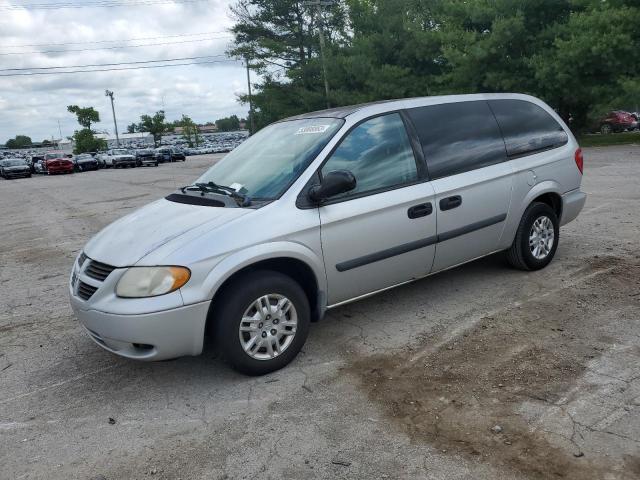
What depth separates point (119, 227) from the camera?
4.06 meters

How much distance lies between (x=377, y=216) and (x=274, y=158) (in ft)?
3.13

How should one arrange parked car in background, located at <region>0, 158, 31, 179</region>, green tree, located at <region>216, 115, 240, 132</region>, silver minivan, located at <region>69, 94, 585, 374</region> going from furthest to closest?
1. green tree, located at <region>216, 115, 240, 132</region>
2. parked car in background, located at <region>0, 158, 31, 179</region>
3. silver minivan, located at <region>69, 94, 585, 374</region>

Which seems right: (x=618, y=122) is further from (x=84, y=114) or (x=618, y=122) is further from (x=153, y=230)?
(x=84, y=114)

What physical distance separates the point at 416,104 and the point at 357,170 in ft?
3.21

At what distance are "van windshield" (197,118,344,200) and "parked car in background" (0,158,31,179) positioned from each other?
3720 centimetres

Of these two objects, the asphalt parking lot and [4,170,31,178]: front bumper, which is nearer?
the asphalt parking lot

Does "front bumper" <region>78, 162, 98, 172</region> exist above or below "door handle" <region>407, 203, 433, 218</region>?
above

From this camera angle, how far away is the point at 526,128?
17.1ft

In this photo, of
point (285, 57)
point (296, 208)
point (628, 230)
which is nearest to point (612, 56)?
point (628, 230)

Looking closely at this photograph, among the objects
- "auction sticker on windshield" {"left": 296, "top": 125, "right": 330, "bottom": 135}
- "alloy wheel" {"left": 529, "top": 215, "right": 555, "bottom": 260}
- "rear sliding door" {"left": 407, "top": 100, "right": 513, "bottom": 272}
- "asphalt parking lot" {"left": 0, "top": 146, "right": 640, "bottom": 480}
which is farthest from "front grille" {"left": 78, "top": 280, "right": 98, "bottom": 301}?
"alloy wheel" {"left": 529, "top": 215, "right": 555, "bottom": 260}

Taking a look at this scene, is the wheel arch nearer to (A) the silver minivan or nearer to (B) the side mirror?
(A) the silver minivan

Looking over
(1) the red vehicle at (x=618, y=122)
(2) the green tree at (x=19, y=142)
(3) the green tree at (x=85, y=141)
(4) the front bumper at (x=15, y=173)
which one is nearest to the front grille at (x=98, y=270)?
(1) the red vehicle at (x=618, y=122)

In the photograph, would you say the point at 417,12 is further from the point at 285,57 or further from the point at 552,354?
the point at 552,354

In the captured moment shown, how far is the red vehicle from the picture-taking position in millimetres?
28750
